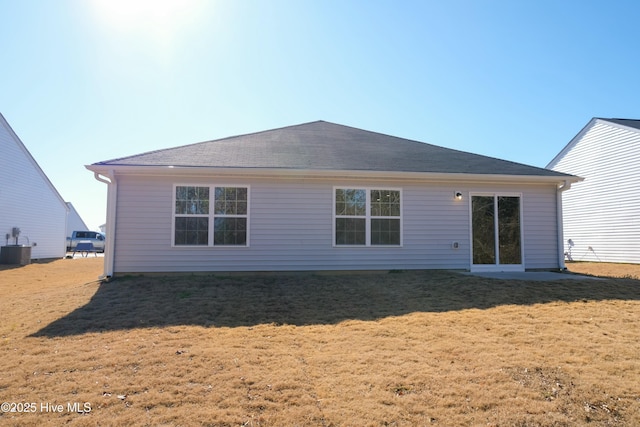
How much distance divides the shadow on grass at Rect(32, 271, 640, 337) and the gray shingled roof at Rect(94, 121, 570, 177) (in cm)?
271

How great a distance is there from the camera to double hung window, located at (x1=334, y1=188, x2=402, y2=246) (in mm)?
9523

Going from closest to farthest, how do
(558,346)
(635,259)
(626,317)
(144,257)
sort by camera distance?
(558,346), (626,317), (144,257), (635,259)

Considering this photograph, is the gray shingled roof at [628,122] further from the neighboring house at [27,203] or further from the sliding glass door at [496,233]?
the neighboring house at [27,203]

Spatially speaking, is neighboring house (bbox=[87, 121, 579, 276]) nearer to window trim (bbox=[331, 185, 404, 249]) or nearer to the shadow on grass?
window trim (bbox=[331, 185, 404, 249])

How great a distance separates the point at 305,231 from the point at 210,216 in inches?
91.9

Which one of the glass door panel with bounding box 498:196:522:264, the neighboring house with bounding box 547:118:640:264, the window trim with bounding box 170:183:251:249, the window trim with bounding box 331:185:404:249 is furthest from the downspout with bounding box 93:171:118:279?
the neighboring house with bounding box 547:118:640:264

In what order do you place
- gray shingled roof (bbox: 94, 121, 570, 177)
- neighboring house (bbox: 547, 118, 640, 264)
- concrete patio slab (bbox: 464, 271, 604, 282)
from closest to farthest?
concrete patio slab (bbox: 464, 271, 604, 282), gray shingled roof (bbox: 94, 121, 570, 177), neighboring house (bbox: 547, 118, 640, 264)

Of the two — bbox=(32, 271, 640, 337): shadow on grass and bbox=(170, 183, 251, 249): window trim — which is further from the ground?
bbox=(170, 183, 251, 249): window trim

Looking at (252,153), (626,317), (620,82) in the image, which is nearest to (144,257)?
(252,153)

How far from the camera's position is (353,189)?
957cm

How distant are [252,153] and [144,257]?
375 centimetres

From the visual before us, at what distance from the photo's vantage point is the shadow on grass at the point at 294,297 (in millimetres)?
5586

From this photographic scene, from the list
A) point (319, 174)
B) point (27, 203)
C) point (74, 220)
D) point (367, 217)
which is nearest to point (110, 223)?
point (319, 174)

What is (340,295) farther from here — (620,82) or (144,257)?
(620,82)
